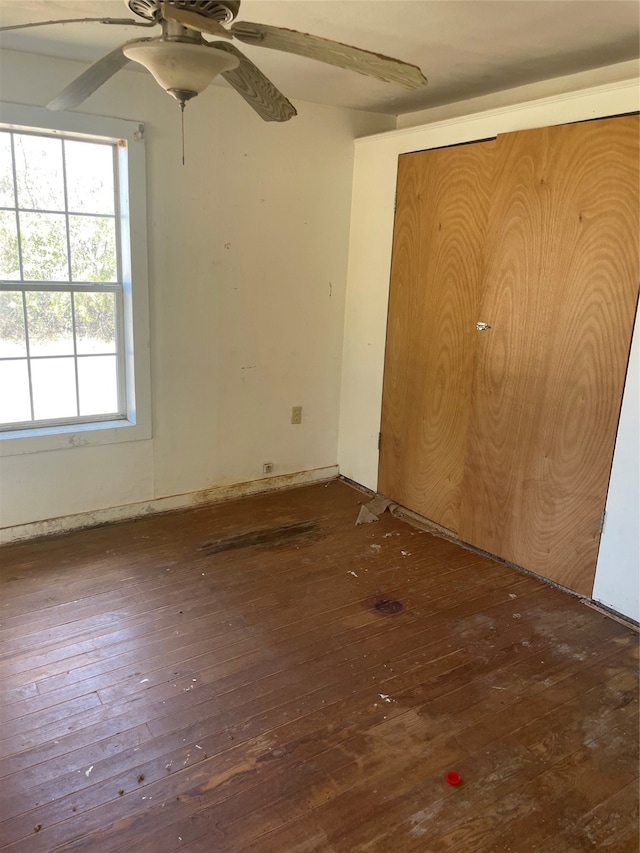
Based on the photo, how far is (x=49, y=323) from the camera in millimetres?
2996

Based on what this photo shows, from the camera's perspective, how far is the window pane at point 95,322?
10.1 ft

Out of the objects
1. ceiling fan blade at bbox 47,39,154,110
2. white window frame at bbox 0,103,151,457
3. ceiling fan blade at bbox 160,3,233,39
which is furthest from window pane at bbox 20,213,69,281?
ceiling fan blade at bbox 160,3,233,39

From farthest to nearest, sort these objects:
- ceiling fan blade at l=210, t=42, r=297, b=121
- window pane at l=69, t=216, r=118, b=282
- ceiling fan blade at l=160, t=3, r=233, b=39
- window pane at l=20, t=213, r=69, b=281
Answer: window pane at l=69, t=216, r=118, b=282, window pane at l=20, t=213, r=69, b=281, ceiling fan blade at l=210, t=42, r=297, b=121, ceiling fan blade at l=160, t=3, r=233, b=39

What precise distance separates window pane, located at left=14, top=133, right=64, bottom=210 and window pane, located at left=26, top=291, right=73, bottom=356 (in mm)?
434

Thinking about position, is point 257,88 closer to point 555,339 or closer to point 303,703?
point 555,339

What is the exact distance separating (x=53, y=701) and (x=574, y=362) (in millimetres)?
2464

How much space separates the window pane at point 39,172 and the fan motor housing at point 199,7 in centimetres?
170

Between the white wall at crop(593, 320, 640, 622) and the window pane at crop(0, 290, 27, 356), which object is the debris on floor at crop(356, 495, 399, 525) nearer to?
the white wall at crop(593, 320, 640, 622)

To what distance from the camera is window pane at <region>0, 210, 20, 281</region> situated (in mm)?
2793

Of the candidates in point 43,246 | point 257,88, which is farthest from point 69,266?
point 257,88

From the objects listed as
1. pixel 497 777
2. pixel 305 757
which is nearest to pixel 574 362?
pixel 497 777

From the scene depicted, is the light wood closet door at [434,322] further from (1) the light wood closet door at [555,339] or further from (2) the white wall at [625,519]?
(2) the white wall at [625,519]

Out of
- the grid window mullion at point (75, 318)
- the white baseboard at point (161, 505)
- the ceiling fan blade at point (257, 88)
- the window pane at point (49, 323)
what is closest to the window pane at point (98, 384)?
the grid window mullion at point (75, 318)

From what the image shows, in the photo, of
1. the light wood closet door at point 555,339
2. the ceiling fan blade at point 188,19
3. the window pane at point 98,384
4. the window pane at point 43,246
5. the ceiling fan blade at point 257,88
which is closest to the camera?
the ceiling fan blade at point 188,19
